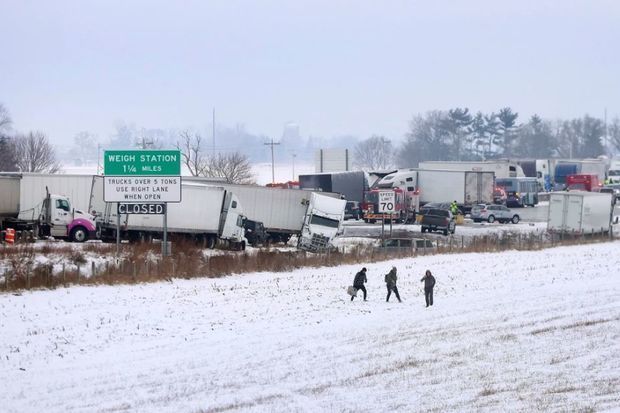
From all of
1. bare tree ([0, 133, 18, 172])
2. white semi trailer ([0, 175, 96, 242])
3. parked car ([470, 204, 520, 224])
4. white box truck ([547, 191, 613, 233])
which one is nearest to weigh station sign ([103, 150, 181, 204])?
white semi trailer ([0, 175, 96, 242])

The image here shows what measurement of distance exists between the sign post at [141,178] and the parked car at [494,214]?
3330cm

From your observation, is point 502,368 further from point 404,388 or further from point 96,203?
point 96,203

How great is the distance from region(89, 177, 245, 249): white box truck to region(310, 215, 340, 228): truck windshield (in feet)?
12.4

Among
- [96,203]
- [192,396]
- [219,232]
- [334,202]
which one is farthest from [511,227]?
[192,396]

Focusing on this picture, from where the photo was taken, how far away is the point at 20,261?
3475cm

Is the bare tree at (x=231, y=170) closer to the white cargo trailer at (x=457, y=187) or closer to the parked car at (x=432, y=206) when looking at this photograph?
the white cargo trailer at (x=457, y=187)

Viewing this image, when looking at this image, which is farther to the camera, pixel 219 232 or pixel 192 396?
pixel 219 232

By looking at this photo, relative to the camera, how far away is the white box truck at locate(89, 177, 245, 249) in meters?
46.4

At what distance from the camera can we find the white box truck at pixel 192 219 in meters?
46.4

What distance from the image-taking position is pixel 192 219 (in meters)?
47.4

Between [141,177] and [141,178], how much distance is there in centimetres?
4

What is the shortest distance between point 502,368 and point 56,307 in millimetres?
14160

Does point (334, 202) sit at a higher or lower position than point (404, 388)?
higher

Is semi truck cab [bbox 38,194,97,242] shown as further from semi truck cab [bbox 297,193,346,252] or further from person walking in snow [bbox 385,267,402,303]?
person walking in snow [bbox 385,267,402,303]
